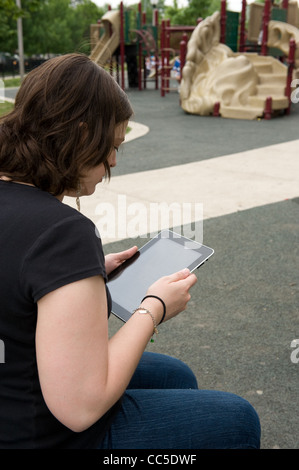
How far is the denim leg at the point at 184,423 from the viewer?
1335 mm

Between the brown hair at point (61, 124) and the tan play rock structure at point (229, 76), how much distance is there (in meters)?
11.2

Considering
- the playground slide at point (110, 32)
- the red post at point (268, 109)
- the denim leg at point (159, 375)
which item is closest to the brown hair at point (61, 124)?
the denim leg at point (159, 375)

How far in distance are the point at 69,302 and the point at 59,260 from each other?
0.08 metres

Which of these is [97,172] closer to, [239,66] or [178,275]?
[178,275]

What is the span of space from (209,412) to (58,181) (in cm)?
72

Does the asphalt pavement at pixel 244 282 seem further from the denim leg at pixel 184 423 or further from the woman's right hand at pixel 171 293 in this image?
the woman's right hand at pixel 171 293

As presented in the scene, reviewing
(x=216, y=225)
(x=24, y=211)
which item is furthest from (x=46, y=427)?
(x=216, y=225)

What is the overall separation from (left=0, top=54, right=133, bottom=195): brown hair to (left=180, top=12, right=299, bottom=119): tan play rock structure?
11167mm

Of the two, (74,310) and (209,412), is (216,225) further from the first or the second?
(74,310)

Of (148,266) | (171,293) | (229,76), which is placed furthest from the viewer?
(229,76)

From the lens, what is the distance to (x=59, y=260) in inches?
40.7

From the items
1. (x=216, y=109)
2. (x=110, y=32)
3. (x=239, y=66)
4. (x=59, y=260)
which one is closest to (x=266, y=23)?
(x=239, y=66)

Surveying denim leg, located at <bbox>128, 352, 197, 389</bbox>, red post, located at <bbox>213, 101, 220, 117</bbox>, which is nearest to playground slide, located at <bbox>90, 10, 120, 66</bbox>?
red post, located at <bbox>213, 101, 220, 117</bbox>

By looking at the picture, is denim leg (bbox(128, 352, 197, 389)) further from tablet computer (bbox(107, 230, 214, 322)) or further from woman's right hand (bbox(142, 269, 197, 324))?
woman's right hand (bbox(142, 269, 197, 324))
